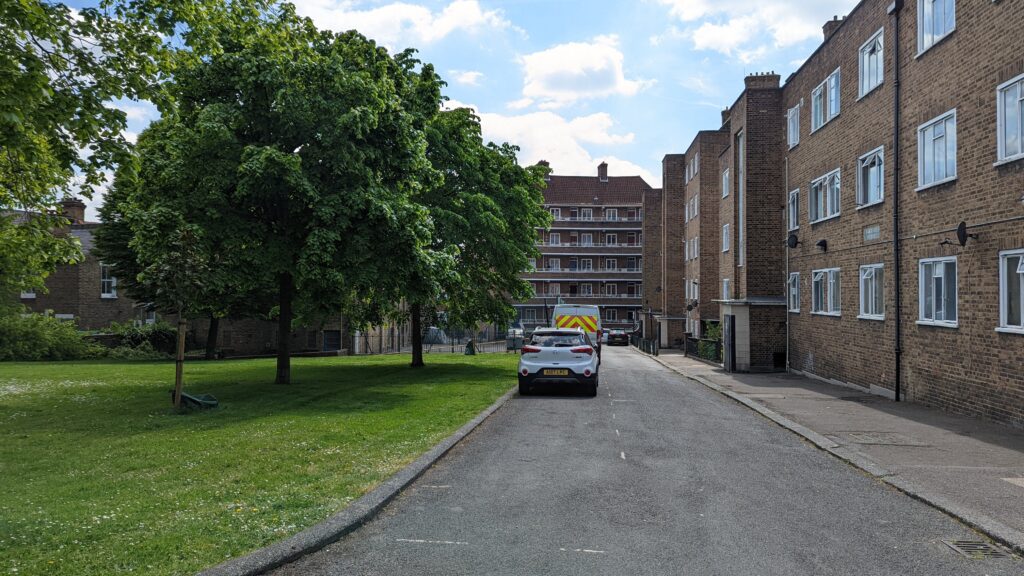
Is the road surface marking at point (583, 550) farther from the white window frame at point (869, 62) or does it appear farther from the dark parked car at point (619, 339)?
the dark parked car at point (619, 339)

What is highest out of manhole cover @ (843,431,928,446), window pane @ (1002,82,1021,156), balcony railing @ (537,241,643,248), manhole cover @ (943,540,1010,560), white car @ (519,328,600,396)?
balcony railing @ (537,241,643,248)

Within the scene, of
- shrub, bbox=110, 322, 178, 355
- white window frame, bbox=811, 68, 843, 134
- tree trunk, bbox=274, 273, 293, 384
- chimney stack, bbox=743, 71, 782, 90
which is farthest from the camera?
shrub, bbox=110, 322, 178, 355

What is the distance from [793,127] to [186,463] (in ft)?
78.2

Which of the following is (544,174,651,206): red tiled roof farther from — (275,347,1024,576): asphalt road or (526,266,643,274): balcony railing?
(275,347,1024,576): asphalt road

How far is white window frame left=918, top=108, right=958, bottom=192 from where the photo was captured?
566 inches

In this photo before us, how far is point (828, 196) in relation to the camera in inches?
869

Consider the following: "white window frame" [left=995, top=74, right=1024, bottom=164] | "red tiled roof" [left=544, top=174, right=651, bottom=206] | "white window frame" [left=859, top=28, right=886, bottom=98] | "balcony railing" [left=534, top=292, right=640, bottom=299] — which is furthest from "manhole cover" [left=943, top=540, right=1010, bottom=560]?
"red tiled roof" [left=544, top=174, right=651, bottom=206]

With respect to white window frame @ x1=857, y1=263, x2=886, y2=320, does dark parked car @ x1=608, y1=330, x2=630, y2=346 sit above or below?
below

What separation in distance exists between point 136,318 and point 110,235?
48.1 ft

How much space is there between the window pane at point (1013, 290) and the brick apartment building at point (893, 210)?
0.04m

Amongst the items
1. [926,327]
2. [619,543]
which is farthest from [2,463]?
[926,327]

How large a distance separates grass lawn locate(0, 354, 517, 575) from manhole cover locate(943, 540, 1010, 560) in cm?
509

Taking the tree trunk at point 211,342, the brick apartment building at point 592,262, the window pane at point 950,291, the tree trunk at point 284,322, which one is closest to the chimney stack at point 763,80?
the window pane at point 950,291

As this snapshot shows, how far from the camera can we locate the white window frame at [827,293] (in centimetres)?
2144
